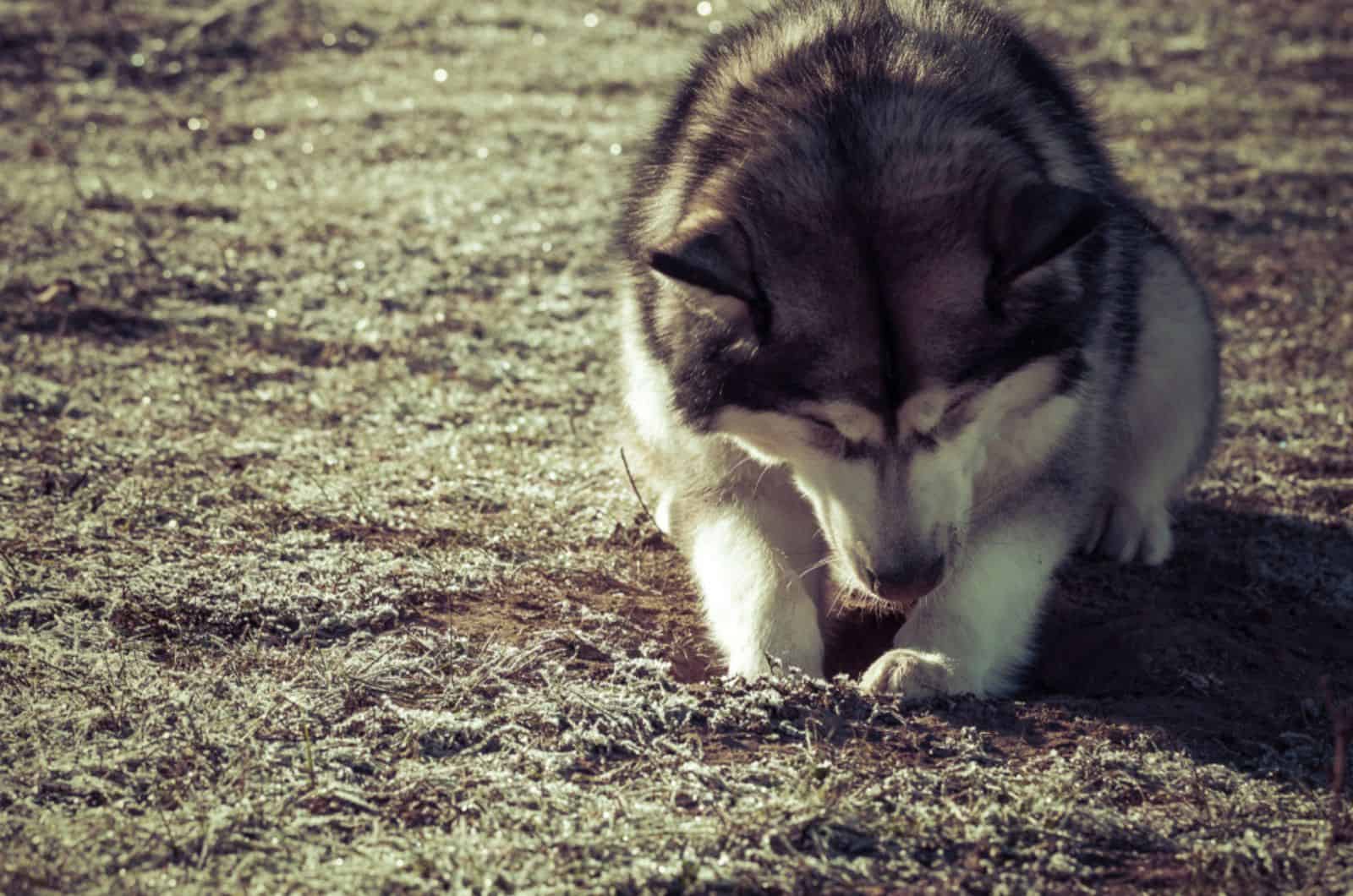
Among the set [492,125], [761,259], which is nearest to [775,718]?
[761,259]

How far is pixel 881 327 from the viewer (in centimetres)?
345

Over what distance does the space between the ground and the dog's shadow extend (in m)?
0.02

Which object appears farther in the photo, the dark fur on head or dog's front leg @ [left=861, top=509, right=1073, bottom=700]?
dog's front leg @ [left=861, top=509, right=1073, bottom=700]

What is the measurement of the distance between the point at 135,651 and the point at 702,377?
5.22 ft

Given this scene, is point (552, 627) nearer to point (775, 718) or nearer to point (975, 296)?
point (775, 718)

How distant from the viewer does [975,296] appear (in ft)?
11.6

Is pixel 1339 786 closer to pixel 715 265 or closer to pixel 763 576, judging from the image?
pixel 763 576

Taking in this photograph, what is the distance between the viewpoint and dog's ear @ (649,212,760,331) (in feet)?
11.1

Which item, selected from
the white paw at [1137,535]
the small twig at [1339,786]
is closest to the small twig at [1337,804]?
the small twig at [1339,786]

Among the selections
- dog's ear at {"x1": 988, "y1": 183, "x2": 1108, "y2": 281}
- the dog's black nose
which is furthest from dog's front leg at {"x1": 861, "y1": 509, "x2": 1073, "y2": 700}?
dog's ear at {"x1": 988, "y1": 183, "x2": 1108, "y2": 281}

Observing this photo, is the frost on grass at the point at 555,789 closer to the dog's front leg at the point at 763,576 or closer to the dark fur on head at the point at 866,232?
the dog's front leg at the point at 763,576

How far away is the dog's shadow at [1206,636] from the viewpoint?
380 centimetres

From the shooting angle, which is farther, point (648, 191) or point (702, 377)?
point (648, 191)

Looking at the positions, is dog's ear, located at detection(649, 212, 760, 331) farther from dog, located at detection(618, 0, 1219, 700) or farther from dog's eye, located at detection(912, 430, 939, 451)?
dog's eye, located at detection(912, 430, 939, 451)
